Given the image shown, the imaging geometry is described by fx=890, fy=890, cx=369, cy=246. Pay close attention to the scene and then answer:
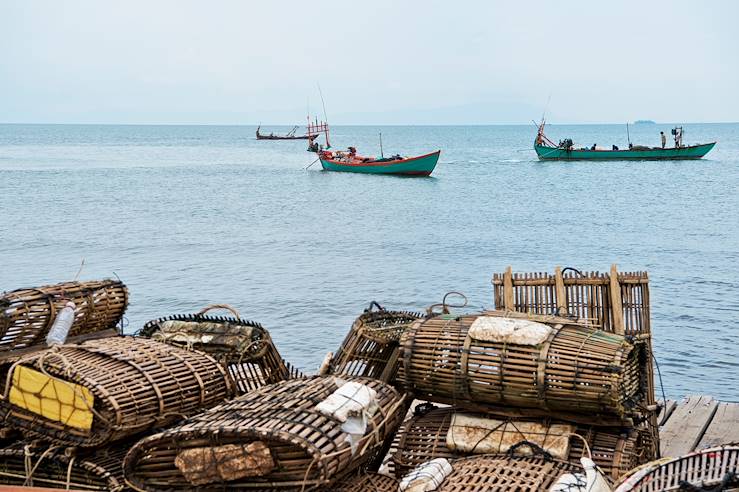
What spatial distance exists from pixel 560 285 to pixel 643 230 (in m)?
27.3

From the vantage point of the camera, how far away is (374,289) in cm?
2047

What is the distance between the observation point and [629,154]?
74.6 m

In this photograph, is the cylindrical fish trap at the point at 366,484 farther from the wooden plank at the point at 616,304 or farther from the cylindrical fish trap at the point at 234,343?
the wooden plank at the point at 616,304

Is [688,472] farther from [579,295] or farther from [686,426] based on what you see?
[686,426]

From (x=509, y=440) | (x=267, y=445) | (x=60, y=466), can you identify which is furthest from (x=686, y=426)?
(x=60, y=466)

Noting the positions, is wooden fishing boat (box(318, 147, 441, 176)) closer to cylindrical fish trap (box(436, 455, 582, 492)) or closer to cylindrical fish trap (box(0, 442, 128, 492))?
cylindrical fish trap (box(0, 442, 128, 492))

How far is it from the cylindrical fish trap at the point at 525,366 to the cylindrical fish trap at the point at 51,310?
2.37 meters

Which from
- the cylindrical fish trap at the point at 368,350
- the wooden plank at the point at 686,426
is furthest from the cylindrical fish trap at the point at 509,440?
the wooden plank at the point at 686,426

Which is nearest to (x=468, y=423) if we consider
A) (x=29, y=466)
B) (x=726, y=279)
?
(x=29, y=466)

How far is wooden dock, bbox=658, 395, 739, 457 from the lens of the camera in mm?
7295

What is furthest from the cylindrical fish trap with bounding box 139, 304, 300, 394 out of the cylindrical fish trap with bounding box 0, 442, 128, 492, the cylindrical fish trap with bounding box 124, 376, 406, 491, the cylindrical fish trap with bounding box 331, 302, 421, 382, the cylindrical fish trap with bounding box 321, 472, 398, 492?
the cylindrical fish trap with bounding box 321, 472, 398, 492

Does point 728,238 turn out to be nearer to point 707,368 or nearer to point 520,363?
point 707,368

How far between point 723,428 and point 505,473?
14.0 feet

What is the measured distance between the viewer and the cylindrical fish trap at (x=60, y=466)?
486cm
